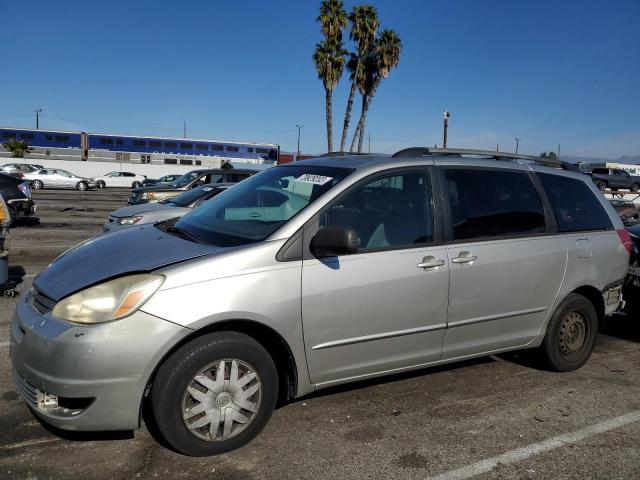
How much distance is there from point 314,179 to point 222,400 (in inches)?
62.4

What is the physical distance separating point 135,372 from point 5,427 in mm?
1167

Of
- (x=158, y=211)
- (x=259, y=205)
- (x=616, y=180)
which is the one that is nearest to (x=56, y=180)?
(x=158, y=211)

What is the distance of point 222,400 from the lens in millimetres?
2918

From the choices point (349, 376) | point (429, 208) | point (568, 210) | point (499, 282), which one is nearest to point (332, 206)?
point (429, 208)

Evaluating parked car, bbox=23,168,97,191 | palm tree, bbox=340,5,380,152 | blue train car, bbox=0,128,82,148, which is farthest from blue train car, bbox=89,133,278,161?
palm tree, bbox=340,5,380,152

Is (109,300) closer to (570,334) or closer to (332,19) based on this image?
(570,334)

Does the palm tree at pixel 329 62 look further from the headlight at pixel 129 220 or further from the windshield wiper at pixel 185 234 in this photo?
the windshield wiper at pixel 185 234

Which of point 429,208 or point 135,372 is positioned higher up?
point 429,208

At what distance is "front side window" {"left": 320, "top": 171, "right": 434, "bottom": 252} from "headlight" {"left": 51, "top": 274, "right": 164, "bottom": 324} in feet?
3.61

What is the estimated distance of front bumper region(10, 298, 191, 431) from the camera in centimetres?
262

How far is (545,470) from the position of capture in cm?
296

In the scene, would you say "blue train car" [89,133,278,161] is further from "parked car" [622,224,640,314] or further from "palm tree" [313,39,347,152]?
"parked car" [622,224,640,314]

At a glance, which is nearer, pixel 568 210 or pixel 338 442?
pixel 338 442

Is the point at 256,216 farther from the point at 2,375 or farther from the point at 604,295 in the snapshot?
the point at 604,295
